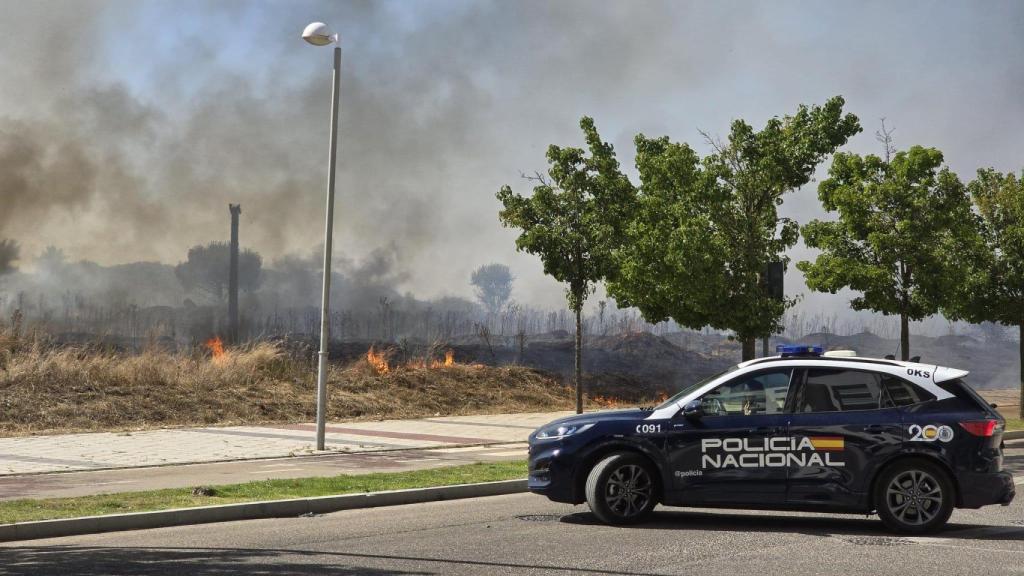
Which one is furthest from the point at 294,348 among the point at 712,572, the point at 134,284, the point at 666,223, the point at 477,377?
the point at 134,284

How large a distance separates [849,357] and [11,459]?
11.3 meters

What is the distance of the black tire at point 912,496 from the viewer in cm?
→ 938

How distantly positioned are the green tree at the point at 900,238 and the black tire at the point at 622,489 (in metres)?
14.9

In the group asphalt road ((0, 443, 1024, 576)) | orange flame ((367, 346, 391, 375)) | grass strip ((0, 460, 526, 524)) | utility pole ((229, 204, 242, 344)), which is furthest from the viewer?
utility pole ((229, 204, 242, 344))

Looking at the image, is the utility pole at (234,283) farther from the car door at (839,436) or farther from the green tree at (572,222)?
the car door at (839,436)

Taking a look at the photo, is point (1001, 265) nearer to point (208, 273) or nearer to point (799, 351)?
point (799, 351)

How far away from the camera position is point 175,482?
42.6 ft

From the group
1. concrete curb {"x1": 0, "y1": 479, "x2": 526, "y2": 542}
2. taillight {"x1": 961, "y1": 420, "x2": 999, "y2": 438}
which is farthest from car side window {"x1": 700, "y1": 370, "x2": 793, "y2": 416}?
concrete curb {"x1": 0, "y1": 479, "x2": 526, "y2": 542}

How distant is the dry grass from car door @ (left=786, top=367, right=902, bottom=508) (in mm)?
14222

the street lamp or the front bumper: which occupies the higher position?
the street lamp

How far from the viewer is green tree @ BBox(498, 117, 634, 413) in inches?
861

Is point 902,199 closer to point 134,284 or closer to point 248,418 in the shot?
point 248,418

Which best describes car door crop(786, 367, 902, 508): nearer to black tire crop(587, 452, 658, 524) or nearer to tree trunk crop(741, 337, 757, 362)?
black tire crop(587, 452, 658, 524)

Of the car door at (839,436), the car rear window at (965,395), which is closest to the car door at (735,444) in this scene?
the car door at (839,436)
